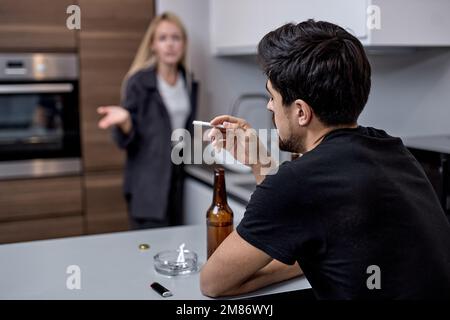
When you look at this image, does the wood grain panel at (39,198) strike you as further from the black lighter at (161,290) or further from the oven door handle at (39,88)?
the black lighter at (161,290)

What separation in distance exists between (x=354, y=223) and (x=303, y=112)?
8.5 inches

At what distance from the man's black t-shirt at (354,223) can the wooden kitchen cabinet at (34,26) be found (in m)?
1.91

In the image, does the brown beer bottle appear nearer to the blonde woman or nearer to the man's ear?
the man's ear

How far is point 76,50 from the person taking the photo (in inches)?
102

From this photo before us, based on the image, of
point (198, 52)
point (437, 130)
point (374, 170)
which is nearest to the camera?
point (374, 170)

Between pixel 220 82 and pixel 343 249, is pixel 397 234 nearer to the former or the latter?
pixel 343 249

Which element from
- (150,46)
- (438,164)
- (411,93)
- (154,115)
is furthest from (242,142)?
(150,46)

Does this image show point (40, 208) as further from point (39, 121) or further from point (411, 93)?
point (411, 93)

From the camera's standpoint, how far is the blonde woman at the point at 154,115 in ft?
7.86

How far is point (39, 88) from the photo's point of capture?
8.48 feet

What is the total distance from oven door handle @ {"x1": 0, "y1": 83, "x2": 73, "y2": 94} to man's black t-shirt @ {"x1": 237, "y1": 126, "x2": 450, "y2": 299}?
1886 millimetres

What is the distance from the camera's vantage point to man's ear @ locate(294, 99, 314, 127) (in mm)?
968
